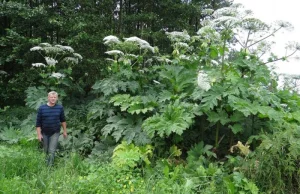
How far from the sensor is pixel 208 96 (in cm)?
493

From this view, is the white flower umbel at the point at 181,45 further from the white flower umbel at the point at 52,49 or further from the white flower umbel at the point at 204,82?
the white flower umbel at the point at 52,49

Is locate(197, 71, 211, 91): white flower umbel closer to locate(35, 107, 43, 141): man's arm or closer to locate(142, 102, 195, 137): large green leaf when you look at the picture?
locate(142, 102, 195, 137): large green leaf

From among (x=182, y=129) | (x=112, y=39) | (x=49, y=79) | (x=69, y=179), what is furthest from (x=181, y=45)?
(x=69, y=179)

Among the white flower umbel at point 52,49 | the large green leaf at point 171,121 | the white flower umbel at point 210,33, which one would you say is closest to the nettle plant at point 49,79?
the white flower umbel at point 52,49

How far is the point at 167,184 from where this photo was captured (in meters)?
4.37

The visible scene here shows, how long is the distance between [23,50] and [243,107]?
285 inches

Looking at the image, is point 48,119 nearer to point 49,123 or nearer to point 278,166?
point 49,123

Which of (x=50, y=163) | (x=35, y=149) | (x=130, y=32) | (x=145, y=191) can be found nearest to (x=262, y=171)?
(x=145, y=191)

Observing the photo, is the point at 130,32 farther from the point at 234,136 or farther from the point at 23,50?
the point at 234,136

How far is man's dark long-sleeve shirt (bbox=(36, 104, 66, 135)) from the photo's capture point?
5.77m

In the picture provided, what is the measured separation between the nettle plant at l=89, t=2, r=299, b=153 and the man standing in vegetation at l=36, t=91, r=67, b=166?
850 millimetres

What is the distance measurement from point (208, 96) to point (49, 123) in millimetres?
3129

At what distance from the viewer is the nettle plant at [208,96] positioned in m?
4.86

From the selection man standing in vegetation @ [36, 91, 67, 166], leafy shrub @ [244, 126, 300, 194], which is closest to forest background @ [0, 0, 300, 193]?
leafy shrub @ [244, 126, 300, 194]
